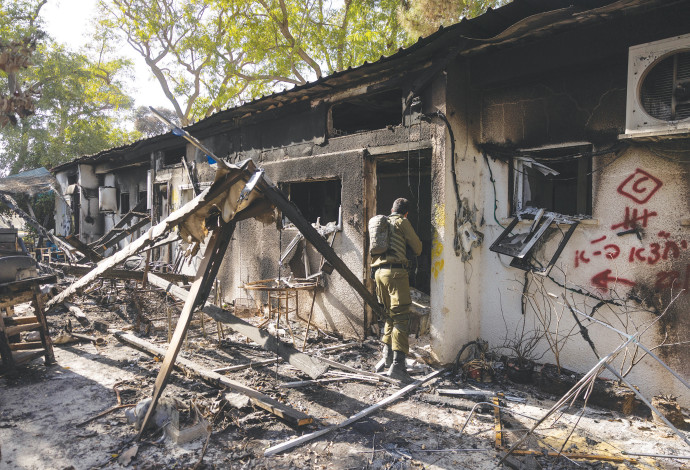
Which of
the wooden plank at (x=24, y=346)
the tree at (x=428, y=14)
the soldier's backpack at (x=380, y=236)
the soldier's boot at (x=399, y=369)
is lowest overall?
the soldier's boot at (x=399, y=369)

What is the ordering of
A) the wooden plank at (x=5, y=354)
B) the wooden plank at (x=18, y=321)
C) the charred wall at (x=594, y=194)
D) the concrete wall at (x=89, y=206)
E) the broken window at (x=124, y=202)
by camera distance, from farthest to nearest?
1. the concrete wall at (x=89, y=206)
2. the broken window at (x=124, y=202)
3. the wooden plank at (x=18, y=321)
4. the wooden plank at (x=5, y=354)
5. the charred wall at (x=594, y=194)

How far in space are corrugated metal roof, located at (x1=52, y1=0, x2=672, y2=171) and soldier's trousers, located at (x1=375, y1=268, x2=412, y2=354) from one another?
304 cm

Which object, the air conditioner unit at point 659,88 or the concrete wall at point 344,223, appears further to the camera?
the concrete wall at point 344,223

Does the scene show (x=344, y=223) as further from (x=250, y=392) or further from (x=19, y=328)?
(x=19, y=328)

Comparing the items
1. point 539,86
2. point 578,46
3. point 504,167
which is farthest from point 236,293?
point 578,46

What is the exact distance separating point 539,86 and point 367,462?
5037 mm

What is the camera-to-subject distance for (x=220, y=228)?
13.9ft

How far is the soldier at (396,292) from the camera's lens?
5234mm

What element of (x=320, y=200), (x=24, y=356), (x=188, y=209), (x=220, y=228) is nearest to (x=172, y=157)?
(x=320, y=200)

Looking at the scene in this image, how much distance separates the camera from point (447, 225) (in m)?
5.54

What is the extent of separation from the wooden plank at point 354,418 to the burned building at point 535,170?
1.86ft

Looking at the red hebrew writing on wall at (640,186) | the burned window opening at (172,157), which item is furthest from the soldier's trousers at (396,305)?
the burned window opening at (172,157)

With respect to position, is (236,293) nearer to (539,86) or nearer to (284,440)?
(284,440)

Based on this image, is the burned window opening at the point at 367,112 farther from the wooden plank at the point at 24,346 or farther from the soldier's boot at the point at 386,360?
the wooden plank at the point at 24,346
